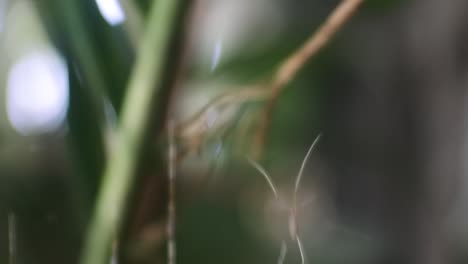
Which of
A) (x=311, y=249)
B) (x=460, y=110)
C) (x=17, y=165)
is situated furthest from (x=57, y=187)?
(x=460, y=110)

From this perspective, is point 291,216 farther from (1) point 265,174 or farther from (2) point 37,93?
(2) point 37,93

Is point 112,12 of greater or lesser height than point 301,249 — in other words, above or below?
above

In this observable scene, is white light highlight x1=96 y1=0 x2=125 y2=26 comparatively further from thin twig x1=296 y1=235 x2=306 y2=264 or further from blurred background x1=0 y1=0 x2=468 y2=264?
thin twig x1=296 y1=235 x2=306 y2=264

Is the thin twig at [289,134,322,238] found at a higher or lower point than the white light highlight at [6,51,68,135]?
lower

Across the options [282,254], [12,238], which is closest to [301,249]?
[282,254]

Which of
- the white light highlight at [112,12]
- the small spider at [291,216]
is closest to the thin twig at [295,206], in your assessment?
the small spider at [291,216]

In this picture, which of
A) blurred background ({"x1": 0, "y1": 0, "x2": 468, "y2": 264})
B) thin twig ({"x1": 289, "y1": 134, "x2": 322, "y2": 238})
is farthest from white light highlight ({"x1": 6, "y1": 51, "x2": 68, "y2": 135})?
thin twig ({"x1": 289, "y1": 134, "x2": 322, "y2": 238})
